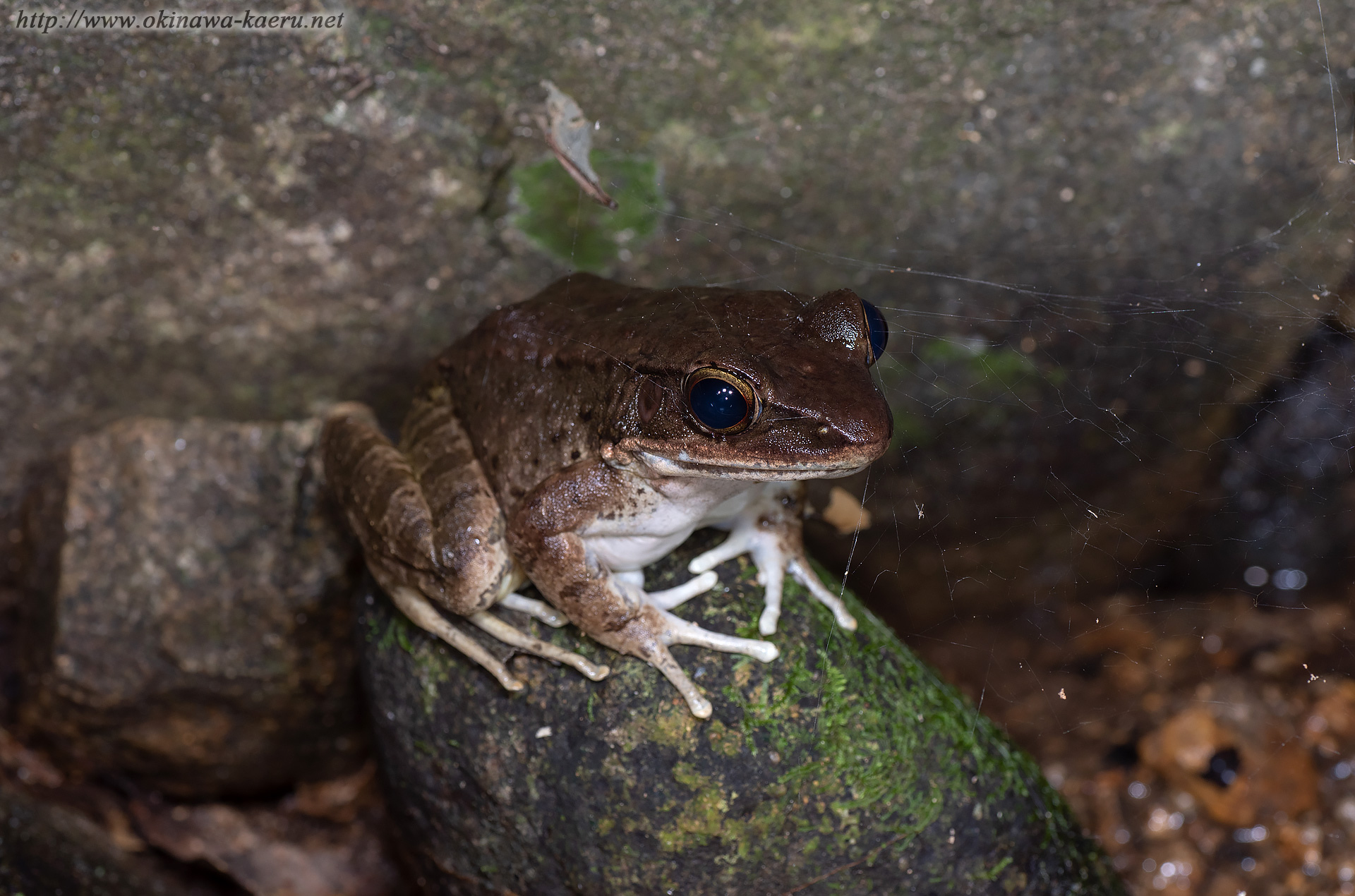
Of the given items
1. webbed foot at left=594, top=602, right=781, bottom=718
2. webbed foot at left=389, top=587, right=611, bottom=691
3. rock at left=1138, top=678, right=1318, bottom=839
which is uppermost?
webbed foot at left=594, top=602, right=781, bottom=718

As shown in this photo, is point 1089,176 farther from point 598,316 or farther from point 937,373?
point 598,316

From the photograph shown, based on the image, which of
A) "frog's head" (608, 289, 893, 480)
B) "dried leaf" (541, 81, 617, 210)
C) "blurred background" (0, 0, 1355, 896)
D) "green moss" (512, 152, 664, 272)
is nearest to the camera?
"frog's head" (608, 289, 893, 480)

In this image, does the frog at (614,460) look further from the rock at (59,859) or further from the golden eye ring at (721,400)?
the rock at (59,859)

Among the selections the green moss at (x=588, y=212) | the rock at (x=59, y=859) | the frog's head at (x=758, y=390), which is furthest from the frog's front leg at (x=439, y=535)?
the rock at (x=59, y=859)

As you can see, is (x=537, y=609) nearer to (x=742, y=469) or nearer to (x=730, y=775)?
(x=730, y=775)

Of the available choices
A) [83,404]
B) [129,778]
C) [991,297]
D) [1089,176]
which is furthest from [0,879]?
[1089,176]

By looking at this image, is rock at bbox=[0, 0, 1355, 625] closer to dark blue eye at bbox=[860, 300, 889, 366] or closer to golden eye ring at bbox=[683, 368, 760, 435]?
dark blue eye at bbox=[860, 300, 889, 366]

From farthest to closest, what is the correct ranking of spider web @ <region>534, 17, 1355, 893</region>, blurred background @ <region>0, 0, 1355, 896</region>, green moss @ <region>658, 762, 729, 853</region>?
blurred background @ <region>0, 0, 1355, 896</region>, spider web @ <region>534, 17, 1355, 893</region>, green moss @ <region>658, 762, 729, 853</region>

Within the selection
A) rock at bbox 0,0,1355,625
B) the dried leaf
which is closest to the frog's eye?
rock at bbox 0,0,1355,625
